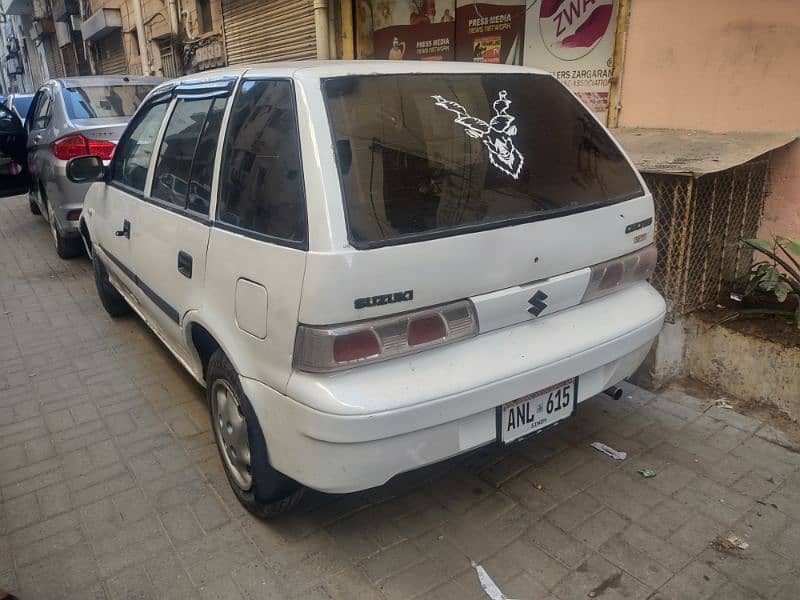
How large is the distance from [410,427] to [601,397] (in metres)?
1.94

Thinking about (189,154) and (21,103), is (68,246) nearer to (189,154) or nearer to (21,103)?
(189,154)

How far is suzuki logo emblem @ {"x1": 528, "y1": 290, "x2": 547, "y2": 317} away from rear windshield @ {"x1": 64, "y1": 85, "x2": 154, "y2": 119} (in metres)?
5.33

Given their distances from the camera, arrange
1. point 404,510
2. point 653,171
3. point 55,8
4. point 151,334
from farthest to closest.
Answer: point 55,8, point 151,334, point 653,171, point 404,510

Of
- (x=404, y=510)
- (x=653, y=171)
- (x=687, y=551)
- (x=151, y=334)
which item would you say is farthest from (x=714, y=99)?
(x=151, y=334)

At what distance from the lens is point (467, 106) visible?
244 cm

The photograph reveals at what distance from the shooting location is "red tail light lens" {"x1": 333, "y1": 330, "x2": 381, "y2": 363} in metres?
1.92

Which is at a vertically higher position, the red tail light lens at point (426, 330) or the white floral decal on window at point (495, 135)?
the white floral decal on window at point (495, 135)

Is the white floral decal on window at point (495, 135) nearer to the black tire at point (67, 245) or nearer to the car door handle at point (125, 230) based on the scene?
the car door handle at point (125, 230)

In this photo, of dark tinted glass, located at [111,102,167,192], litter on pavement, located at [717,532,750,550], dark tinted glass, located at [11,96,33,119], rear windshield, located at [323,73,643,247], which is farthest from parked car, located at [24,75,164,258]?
dark tinted glass, located at [11,96,33,119]

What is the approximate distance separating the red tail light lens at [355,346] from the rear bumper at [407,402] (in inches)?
2.3

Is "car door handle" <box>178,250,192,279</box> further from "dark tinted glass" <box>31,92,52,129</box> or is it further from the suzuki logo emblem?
"dark tinted glass" <box>31,92,52,129</box>

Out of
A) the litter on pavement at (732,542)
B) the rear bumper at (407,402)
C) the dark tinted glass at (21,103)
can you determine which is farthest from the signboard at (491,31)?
the dark tinted glass at (21,103)

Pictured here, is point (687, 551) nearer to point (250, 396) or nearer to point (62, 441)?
point (250, 396)

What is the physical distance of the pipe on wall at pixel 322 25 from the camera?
332 inches
